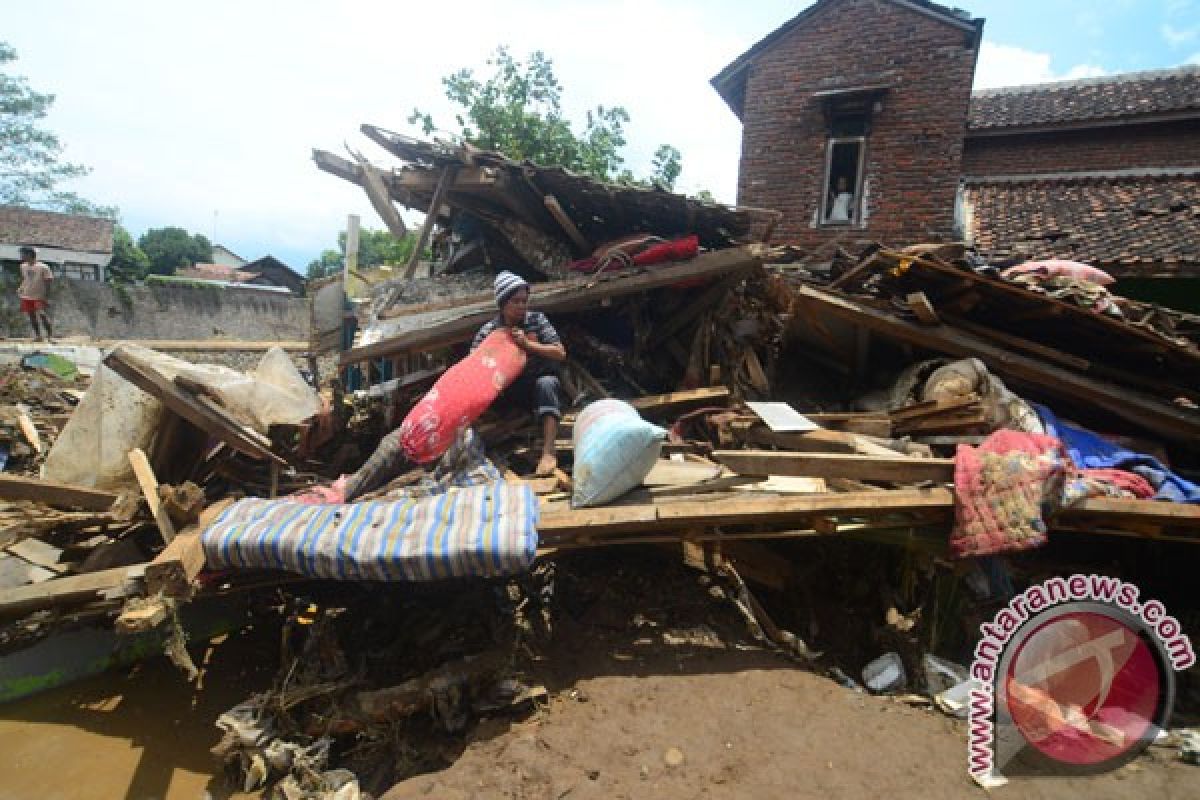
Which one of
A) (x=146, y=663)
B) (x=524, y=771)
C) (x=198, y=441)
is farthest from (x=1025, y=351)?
(x=146, y=663)

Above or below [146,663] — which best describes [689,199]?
above

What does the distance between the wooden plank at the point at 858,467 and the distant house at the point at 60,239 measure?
1531 inches

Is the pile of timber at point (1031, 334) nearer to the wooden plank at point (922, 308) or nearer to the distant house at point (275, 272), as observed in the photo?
the wooden plank at point (922, 308)

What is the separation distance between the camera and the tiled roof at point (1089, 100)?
11.0 meters

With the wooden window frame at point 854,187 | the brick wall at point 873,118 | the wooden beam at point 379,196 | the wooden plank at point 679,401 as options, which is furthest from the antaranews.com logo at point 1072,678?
the wooden window frame at point 854,187

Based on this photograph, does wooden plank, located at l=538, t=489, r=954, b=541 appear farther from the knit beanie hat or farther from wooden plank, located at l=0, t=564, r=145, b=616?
wooden plank, located at l=0, t=564, r=145, b=616

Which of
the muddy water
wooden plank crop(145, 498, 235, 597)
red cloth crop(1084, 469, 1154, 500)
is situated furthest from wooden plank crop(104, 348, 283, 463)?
red cloth crop(1084, 469, 1154, 500)

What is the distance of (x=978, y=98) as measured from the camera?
1353cm

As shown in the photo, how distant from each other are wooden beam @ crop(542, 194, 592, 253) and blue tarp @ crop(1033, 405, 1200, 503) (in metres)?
4.17

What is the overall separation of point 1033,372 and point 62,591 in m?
6.55

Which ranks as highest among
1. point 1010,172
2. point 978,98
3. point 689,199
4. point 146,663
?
point 978,98

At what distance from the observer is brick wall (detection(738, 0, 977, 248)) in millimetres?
10164

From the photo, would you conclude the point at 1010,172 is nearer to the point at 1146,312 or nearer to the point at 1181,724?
the point at 1146,312

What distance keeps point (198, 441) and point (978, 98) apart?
57.3 ft
